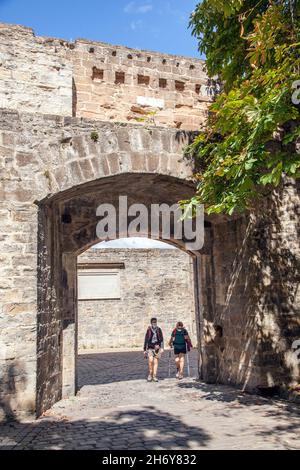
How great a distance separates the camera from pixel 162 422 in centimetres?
506

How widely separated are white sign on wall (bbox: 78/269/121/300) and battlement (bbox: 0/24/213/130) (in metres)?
7.62

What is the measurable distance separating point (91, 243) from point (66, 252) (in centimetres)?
55

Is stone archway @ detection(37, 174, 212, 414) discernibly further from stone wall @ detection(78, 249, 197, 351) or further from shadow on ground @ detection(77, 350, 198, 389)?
stone wall @ detection(78, 249, 197, 351)

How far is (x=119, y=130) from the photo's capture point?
6.22 meters

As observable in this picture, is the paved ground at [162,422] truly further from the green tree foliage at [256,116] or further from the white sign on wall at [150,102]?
the white sign on wall at [150,102]

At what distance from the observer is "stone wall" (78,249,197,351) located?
55.6ft

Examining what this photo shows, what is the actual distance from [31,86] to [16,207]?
5.72m

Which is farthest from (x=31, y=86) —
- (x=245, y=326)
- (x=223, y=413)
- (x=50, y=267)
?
(x=223, y=413)

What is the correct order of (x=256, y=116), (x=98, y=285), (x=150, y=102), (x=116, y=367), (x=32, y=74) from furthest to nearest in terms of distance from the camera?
(x=98, y=285) → (x=150, y=102) → (x=116, y=367) → (x=32, y=74) → (x=256, y=116)

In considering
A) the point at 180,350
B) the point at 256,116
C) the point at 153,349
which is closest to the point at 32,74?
the point at 153,349

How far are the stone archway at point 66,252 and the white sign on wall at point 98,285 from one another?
28.1 feet

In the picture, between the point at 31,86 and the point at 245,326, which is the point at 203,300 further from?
the point at 31,86

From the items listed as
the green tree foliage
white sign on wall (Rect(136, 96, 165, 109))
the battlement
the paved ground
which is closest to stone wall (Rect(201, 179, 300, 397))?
the paved ground

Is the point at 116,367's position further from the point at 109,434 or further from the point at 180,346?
the point at 109,434
